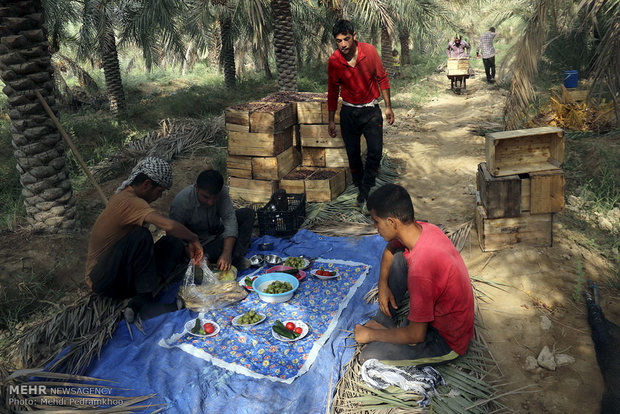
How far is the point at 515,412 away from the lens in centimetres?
280

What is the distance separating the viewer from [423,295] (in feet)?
8.69

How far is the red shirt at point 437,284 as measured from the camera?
2.64 m

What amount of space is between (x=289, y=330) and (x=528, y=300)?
2.09 meters

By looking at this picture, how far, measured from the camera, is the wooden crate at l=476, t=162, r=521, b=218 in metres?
4.34

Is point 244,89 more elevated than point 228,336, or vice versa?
point 244,89

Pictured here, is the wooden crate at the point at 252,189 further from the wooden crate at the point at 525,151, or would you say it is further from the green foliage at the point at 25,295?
the wooden crate at the point at 525,151

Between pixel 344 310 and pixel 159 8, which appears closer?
pixel 344 310

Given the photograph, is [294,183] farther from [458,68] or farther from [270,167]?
[458,68]

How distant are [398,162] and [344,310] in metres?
4.78

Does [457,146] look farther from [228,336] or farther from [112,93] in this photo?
[112,93]

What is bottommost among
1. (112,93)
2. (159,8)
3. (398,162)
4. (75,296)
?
(75,296)

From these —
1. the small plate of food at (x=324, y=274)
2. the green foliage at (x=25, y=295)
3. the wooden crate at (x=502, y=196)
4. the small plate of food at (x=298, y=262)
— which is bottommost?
the green foliage at (x=25, y=295)

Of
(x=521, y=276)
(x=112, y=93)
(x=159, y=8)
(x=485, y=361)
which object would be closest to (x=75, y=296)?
(x=485, y=361)

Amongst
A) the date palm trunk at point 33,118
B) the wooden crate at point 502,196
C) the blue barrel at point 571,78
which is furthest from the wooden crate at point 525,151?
the blue barrel at point 571,78
